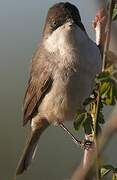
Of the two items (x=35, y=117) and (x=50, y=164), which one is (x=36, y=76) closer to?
(x=35, y=117)

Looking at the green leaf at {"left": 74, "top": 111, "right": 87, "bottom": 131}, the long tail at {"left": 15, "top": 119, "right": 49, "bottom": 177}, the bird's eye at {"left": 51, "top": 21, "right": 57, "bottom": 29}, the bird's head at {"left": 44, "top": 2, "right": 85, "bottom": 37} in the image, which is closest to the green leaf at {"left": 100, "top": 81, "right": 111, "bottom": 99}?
the green leaf at {"left": 74, "top": 111, "right": 87, "bottom": 131}

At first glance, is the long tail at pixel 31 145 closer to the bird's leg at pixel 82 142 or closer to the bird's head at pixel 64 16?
the bird's leg at pixel 82 142

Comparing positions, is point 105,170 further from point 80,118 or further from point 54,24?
point 54,24

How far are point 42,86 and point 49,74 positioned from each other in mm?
92

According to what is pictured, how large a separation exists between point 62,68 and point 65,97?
0.40 ft

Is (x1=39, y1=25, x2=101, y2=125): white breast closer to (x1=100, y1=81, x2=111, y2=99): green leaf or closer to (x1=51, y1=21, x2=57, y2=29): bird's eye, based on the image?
(x1=51, y1=21, x2=57, y2=29): bird's eye

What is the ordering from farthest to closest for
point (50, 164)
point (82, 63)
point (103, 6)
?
1. point (50, 164)
2. point (82, 63)
3. point (103, 6)

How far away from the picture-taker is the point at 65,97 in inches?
74.1

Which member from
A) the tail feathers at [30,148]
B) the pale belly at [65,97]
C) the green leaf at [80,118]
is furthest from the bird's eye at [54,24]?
the green leaf at [80,118]

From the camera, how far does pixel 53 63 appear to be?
1879mm

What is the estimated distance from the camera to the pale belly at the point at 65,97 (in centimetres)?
179

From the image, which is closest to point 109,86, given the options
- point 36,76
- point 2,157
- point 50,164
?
point 36,76

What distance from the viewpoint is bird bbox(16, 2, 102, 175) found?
70.3 inches

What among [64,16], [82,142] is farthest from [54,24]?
[82,142]
